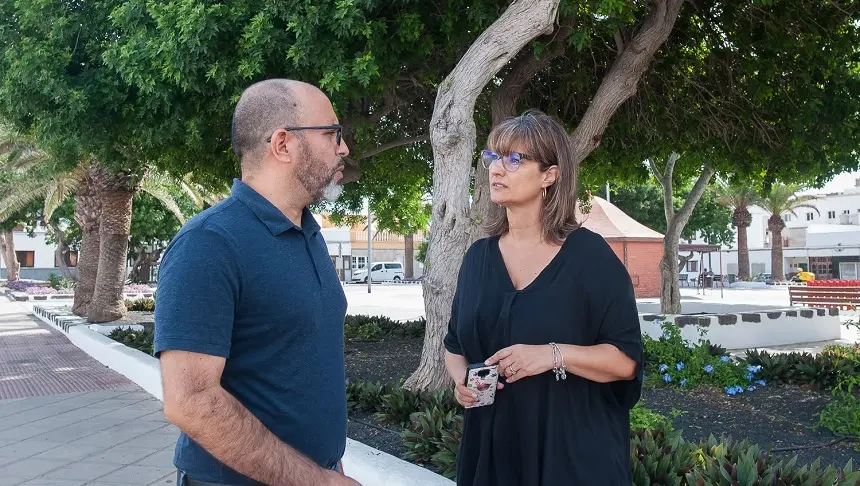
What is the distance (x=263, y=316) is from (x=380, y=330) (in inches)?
427

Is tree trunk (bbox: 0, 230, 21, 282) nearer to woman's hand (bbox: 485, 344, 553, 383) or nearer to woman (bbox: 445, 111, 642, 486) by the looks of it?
woman (bbox: 445, 111, 642, 486)

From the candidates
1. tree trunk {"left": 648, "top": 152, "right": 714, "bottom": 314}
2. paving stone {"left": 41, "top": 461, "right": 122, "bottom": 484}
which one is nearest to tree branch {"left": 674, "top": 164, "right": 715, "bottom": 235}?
tree trunk {"left": 648, "top": 152, "right": 714, "bottom": 314}

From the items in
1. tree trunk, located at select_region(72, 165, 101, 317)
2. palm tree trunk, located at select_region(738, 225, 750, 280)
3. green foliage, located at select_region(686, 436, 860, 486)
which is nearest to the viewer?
green foliage, located at select_region(686, 436, 860, 486)

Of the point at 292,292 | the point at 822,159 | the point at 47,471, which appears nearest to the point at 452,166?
the point at 47,471

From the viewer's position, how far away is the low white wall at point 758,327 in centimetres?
1193

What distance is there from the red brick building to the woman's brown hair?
28.4 meters

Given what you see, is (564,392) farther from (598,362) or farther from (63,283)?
(63,283)

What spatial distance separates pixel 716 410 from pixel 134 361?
280 inches

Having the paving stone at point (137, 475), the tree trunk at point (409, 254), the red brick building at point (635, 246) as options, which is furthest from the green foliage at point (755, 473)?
the tree trunk at point (409, 254)

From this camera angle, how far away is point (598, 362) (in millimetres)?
2203

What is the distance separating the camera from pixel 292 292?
1.69 meters

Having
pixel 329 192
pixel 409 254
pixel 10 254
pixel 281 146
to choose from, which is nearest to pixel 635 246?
pixel 409 254

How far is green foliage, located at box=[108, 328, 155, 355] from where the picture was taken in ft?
37.0

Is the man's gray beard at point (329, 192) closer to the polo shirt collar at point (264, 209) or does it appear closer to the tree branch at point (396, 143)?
the polo shirt collar at point (264, 209)
